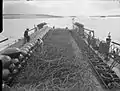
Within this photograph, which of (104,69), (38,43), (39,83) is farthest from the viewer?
(38,43)

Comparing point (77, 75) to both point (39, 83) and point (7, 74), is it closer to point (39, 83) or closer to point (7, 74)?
point (39, 83)

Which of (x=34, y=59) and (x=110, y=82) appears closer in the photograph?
(x=110, y=82)

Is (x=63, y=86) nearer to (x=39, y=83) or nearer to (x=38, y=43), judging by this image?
(x=39, y=83)

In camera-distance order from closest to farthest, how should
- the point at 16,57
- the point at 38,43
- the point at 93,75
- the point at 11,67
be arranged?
the point at 11,67
the point at 16,57
the point at 93,75
the point at 38,43

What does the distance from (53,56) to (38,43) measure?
1.43 meters

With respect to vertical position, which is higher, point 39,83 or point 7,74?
point 7,74

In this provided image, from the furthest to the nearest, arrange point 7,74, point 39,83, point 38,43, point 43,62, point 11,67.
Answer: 1. point 38,43
2. point 43,62
3. point 39,83
4. point 11,67
5. point 7,74

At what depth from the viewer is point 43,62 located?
471 centimetres

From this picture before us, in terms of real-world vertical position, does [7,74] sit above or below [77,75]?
above

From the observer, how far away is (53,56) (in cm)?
546

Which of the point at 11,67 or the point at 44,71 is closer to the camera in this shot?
the point at 11,67

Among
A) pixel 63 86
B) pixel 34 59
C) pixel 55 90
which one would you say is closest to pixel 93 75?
pixel 63 86

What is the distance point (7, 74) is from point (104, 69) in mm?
2765

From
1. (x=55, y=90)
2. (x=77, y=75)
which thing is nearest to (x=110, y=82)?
(x=77, y=75)
